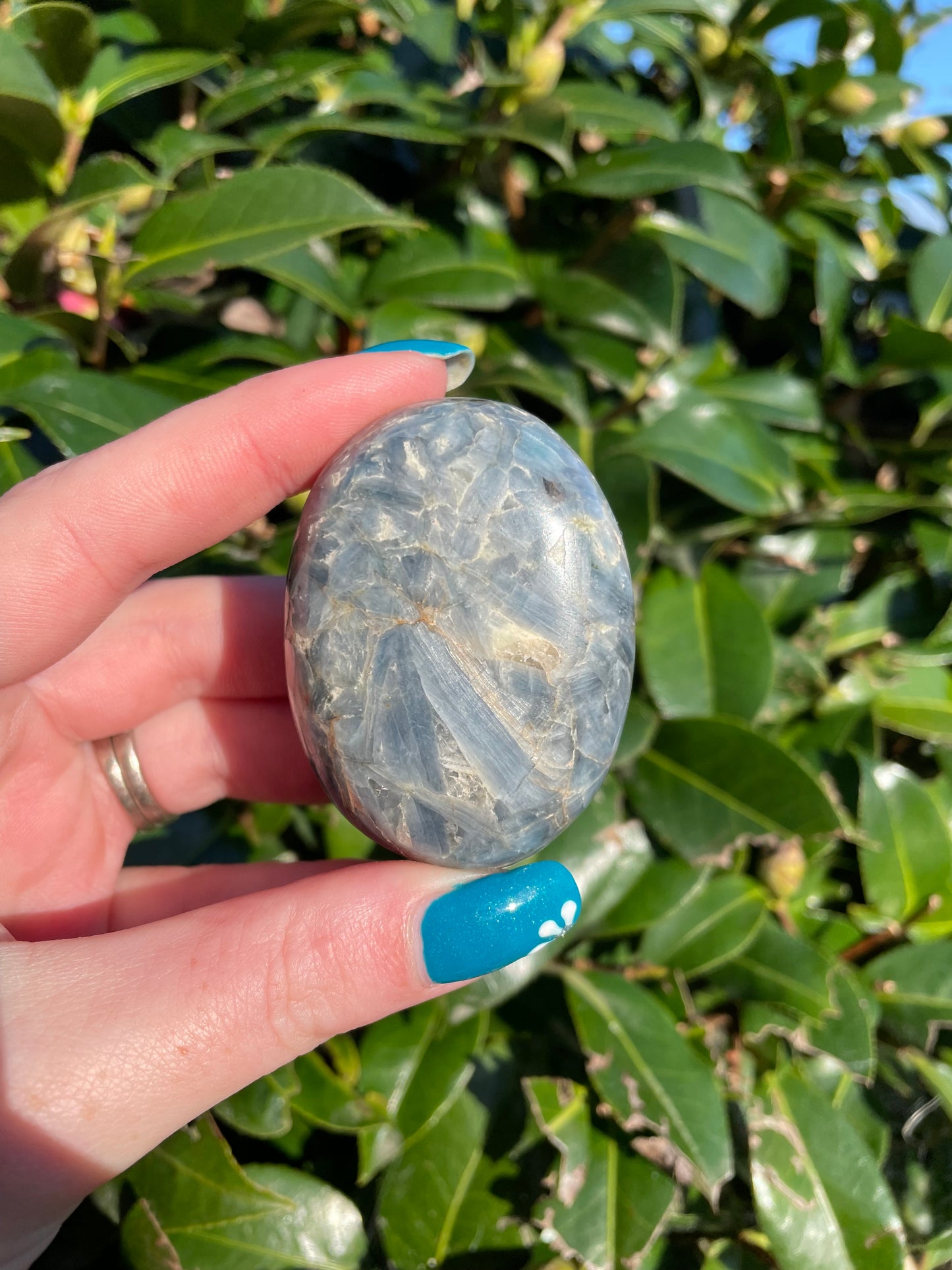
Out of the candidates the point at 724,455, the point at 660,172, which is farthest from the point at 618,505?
the point at 660,172

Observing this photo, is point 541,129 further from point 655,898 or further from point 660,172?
point 655,898

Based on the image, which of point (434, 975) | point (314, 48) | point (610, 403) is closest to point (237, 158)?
point (314, 48)

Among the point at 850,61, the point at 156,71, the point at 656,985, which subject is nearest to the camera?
the point at 156,71

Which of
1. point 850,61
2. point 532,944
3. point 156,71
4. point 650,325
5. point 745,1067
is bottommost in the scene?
point 745,1067

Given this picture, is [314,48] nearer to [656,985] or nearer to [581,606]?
[581,606]

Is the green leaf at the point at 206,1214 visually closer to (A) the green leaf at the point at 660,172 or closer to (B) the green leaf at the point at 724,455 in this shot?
(B) the green leaf at the point at 724,455

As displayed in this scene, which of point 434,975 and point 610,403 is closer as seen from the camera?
point 434,975

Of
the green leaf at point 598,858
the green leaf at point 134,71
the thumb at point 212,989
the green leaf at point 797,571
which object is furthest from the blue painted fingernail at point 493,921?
the green leaf at point 134,71

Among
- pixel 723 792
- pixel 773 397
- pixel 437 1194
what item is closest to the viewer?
pixel 437 1194
